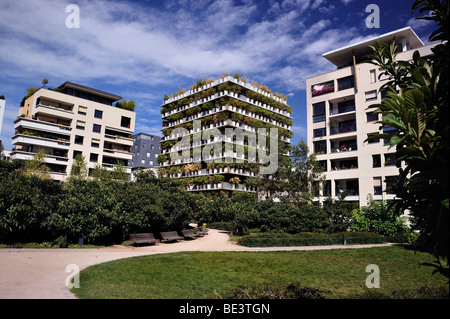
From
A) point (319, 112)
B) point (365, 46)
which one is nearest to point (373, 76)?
point (365, 46)

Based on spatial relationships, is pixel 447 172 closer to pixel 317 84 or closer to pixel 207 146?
pixel 317 84

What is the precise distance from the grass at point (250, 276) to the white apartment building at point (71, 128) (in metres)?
41.8

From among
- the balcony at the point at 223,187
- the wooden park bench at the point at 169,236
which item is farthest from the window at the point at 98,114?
the wooden park bench at the point at 169,236

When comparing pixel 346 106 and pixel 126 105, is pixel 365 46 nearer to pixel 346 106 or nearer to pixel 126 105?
pixel 346 106

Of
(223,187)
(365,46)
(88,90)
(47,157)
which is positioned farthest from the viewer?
(88,90)

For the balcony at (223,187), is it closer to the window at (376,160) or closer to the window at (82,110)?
the window at (376,160)

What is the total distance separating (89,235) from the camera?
16281mm

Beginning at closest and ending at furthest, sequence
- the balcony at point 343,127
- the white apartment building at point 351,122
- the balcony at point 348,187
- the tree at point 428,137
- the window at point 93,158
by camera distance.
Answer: the tree at point 428,137, the white apartment building at point 351,122, the balcony at point 348,187, the balcony at point 343,127, the window at point 93,158

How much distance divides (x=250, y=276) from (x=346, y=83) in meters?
37.0

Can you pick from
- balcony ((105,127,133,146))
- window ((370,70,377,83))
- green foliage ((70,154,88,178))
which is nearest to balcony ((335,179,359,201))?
window ((370,70,377,83))

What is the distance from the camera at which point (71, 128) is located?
167 feet

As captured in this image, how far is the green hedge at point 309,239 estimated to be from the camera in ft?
64.0

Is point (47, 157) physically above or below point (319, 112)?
below
